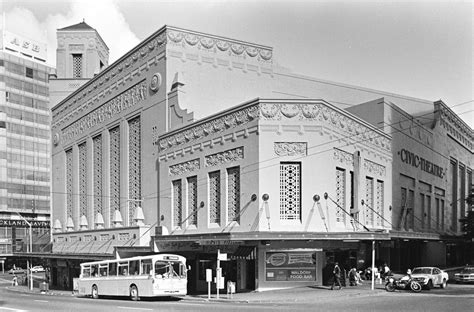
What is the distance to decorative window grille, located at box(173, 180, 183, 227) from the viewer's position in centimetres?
→ 3606

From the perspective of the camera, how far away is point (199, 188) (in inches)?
1337

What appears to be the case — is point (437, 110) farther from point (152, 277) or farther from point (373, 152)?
point (152, 277)

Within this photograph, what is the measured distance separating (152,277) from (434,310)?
13.4 m

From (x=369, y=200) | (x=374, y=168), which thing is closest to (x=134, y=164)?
(x=369, y=200)

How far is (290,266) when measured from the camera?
28.7 metres

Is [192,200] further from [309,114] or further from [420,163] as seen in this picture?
[420,163]

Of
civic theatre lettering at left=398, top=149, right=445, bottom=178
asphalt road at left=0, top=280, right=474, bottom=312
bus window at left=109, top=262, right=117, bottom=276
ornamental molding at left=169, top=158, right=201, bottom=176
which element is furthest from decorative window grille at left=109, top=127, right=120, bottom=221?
civic theatre lettering at left=398, top=149, right=445, bottom=178

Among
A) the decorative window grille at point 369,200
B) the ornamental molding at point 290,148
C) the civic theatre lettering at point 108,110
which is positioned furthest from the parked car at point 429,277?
the civic theatre lettering at point 108,110

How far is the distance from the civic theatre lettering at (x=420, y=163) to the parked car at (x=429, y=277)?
1457 cm

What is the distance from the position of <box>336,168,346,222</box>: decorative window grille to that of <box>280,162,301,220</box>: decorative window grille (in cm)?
324

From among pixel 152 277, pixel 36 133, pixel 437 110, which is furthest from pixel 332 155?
pixel 36 133

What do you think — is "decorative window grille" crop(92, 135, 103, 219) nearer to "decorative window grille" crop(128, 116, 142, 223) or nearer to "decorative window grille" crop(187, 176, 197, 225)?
"decorative window grille" crop(128, 116, 142, 223)

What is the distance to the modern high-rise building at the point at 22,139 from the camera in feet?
293

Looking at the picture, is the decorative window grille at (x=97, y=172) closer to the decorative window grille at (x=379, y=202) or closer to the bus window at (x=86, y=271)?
the bus window at (x=86, y=271)
